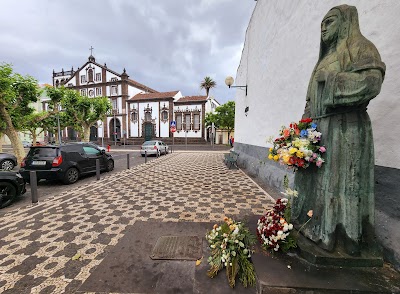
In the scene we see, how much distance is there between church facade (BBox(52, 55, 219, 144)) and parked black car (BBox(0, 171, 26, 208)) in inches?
1223

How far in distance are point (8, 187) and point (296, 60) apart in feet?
29.3

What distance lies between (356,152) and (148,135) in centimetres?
3836

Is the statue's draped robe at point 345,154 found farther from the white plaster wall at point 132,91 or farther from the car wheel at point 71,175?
the white plaster wall at point 132,91

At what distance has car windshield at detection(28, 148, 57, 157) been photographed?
6792 mm

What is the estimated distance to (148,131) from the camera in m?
38.2

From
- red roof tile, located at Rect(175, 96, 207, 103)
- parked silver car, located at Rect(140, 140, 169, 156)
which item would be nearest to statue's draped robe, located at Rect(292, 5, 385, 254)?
parked silver car, located at Rect(140, 140, 169, 156)

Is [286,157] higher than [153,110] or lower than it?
lower

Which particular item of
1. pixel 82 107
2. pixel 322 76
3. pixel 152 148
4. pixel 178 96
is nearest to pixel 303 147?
pixel 322 76

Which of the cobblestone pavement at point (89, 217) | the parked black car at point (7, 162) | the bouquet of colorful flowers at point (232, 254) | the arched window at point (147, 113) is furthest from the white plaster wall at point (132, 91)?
the bouquet of colorful flowers at point (232, 254)

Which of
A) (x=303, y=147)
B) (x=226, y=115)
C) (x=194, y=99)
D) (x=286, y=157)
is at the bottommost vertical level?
(x=286, y=157)

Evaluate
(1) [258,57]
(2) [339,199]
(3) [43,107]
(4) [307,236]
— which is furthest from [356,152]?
(3) [43,107]

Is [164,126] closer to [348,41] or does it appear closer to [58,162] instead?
[58,162]

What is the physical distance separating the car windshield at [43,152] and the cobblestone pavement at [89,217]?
1.81m

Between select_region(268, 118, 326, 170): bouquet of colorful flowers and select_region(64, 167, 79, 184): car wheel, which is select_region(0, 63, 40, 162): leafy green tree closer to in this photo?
select_region(64, 167, 79, 184): car wheel
